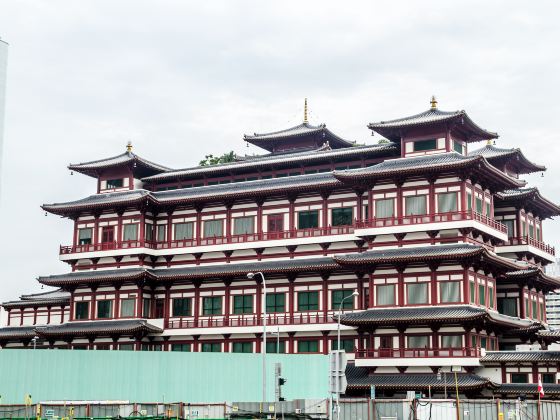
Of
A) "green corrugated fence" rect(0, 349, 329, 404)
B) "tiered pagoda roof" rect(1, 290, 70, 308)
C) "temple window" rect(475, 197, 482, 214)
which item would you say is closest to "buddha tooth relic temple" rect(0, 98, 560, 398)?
"temple window" rect(475, 197, 482, 214)

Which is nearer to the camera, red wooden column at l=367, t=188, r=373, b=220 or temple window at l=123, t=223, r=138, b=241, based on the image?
red wooden column at l=367, t=188, r=373, b=220

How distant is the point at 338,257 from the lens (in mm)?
79562

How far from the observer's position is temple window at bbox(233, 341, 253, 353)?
87.6 meters

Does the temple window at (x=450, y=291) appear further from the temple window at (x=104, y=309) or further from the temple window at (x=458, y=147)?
the temple window at (x=104, y=309)

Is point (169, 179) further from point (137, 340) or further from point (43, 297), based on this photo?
point (43, 297)

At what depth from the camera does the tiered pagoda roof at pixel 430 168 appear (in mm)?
76000

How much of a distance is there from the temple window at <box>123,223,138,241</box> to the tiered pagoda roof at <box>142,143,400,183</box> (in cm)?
635

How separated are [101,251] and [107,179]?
8829 mm

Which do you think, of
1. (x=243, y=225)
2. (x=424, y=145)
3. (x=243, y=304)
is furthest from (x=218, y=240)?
(x=424, y=145)

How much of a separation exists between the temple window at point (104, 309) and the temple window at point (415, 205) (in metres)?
32.2

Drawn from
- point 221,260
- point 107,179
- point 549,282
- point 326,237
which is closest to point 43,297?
point 107,179

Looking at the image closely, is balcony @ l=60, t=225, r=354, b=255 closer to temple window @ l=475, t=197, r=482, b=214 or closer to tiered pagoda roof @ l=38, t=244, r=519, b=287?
tiered pagoda roof @ l=38, t=244, r=519, b=287

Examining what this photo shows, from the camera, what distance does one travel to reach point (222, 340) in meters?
88.9

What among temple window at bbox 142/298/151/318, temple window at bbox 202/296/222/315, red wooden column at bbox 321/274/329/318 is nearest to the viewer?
red wooden column at bbox 321/274/329/318
